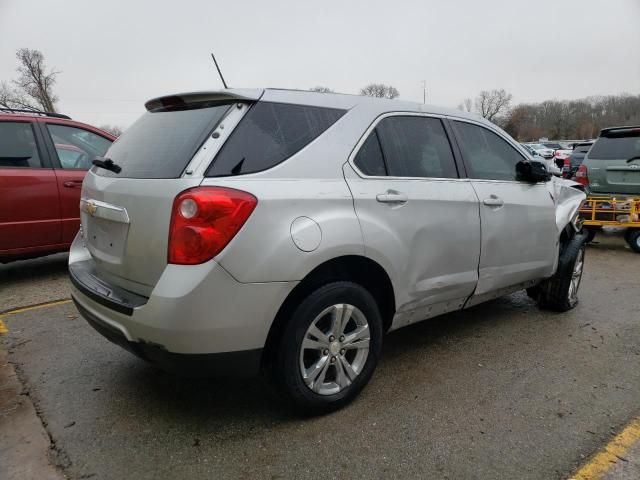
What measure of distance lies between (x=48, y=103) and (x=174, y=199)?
4649 cm

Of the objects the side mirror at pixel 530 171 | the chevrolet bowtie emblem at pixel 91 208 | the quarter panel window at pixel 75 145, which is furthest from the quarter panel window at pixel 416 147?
the quarter panel window at pixel 75 145

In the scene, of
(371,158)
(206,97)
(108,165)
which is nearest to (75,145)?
(108,165)

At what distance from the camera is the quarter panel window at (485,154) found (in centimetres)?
334

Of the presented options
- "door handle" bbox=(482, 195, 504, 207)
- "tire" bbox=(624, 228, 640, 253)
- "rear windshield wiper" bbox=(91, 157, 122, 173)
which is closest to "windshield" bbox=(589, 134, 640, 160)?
"tire" bbox=(624, 228, 640, 253)

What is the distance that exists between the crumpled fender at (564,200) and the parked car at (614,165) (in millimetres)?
3271

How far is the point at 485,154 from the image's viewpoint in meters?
3.50

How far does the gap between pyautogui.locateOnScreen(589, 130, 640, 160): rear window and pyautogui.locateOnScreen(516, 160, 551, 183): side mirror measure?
449 centimetres

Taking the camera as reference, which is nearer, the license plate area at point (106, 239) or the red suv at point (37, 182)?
the license plate area at point (106, 239)

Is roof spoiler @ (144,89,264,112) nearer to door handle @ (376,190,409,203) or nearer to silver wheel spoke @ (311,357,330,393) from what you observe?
door handle @ (376,190,409,203)

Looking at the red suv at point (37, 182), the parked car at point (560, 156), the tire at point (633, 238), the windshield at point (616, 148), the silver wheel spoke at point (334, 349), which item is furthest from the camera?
the windshield at point (616, 148)

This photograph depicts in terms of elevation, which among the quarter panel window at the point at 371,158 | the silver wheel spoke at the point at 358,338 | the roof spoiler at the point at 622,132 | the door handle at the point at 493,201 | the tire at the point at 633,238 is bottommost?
the tire at the point at 633,238

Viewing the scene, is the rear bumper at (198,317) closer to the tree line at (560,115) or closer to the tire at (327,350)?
the tire at (327,350)

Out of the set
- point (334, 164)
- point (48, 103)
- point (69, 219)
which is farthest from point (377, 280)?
point (48, 103)

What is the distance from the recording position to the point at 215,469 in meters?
2.12
